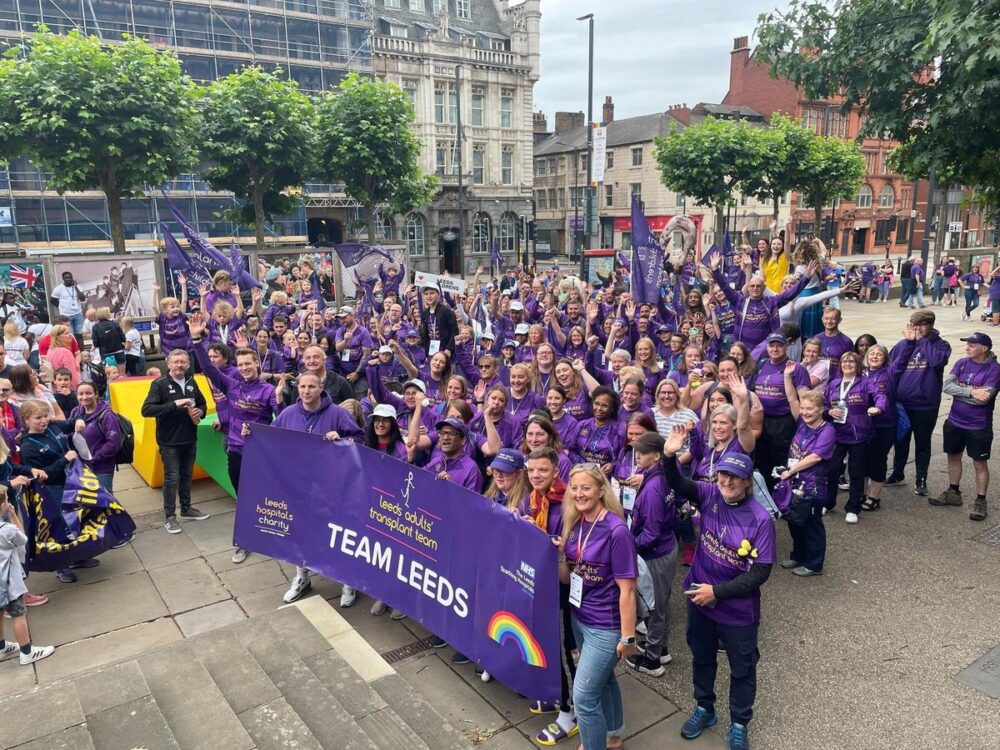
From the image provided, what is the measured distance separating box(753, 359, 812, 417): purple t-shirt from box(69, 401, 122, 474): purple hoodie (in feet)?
20.4

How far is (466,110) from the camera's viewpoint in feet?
159

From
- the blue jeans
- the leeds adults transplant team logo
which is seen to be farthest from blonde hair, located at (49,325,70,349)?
the blue jeans

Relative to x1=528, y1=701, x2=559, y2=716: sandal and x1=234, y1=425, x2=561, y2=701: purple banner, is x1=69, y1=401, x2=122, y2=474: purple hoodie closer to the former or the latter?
x1=234, y1=425, x2=561, y2=701: purple banner

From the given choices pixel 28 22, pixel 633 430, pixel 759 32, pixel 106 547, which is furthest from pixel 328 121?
pixel 633 430

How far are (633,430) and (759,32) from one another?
265 inches

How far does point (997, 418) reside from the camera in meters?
11.3

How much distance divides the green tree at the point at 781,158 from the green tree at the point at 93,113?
24.1 metres

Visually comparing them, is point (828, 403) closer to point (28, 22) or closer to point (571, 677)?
point (571, 677)

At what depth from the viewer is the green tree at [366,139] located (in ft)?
84.2

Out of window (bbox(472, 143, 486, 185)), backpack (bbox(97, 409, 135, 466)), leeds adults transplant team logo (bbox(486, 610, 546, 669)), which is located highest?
window (bbox(472, 143, 486, 185))

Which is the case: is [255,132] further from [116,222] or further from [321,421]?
[321,421]

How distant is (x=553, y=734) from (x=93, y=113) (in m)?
18.5

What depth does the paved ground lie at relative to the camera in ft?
15.0

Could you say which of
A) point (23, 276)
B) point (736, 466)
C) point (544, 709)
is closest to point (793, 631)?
point (544, 709)
